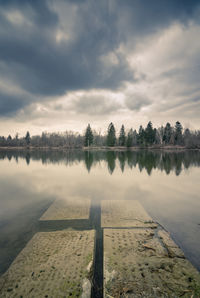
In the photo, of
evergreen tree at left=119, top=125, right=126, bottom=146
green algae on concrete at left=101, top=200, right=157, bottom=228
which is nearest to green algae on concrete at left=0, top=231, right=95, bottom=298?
green algae on concrete at left=101, top=200, right=157, bottom=228

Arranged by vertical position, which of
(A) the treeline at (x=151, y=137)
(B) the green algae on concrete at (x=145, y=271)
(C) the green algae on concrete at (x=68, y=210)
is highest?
(A) the treeline at (x=151, y=137)

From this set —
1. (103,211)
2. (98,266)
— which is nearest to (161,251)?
(98,266)

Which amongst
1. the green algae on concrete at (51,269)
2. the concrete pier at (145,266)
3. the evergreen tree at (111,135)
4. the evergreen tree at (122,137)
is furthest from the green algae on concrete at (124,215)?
the evergreen tree at (122,137)

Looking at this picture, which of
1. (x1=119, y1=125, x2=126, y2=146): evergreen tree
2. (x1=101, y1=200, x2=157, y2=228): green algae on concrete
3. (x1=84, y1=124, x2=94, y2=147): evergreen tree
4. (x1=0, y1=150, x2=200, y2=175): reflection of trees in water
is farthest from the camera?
(x1=84, y1=124, x2=94, y2=147): evergreen tree

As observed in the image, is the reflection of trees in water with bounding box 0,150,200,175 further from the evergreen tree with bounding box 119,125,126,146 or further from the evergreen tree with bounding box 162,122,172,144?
the evergreen tree with bounding box 162,122,172,144

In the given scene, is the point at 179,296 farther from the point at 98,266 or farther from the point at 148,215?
the point at 148,215

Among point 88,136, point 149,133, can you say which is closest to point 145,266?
point 88,136

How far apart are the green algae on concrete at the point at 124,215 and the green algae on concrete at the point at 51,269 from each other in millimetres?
1405

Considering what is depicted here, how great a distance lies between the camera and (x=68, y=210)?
20.8 ft

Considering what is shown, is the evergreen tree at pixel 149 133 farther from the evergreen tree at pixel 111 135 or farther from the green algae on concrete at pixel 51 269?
the green algae on concrete at pixel 51 269

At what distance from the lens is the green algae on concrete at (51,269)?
2578mm

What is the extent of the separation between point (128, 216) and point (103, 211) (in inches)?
48.1

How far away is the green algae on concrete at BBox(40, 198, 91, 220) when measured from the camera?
18.9ft

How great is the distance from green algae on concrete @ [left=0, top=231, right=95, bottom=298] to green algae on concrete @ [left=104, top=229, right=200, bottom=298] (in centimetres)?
54
